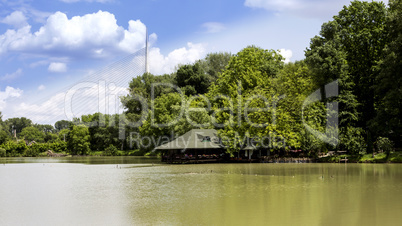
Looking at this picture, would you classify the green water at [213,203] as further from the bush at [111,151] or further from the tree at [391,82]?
the bush at [111,151]

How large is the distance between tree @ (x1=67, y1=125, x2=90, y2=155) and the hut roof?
45.3m

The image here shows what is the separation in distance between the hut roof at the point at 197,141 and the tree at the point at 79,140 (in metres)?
45.3

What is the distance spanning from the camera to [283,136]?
131 ft

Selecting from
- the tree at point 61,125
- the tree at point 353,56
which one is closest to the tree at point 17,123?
the tree at point 61,125

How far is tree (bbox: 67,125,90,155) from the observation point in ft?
277

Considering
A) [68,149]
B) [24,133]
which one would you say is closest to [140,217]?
[68,149]

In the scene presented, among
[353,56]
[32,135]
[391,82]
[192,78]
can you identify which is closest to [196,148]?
[353,56]

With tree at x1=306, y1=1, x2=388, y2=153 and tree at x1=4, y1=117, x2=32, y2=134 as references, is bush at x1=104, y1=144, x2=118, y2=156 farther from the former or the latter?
tree at x1=4, y1=117, x2=32, y2=134

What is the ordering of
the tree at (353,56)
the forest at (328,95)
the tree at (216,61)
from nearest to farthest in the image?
the forest at (328,95), the tree at (353,56), the tree at (216,61)

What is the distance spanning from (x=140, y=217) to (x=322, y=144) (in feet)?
95.7

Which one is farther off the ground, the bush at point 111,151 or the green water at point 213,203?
the bush at point 111,151

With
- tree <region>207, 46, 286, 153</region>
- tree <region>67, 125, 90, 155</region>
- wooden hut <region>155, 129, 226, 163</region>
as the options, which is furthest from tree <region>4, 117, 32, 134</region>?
wooden hut <region>155, 129, 226, 163</region>

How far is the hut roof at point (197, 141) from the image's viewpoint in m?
42.4

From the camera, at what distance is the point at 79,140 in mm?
84625
